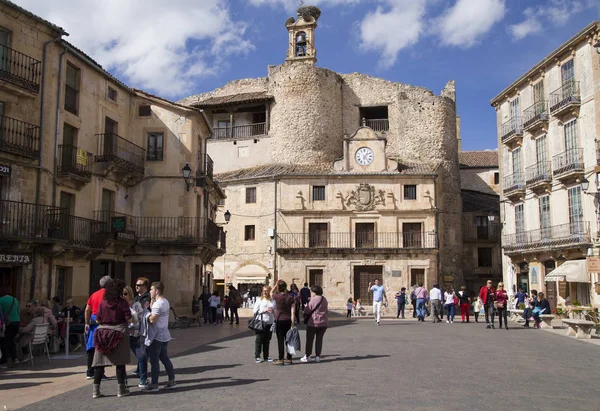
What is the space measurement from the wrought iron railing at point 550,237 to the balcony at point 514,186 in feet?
7.08

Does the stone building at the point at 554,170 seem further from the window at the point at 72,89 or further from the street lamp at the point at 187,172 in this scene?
the window at the point at 72,89

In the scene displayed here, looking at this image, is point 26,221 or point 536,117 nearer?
point 26,221

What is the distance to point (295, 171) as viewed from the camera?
1629 inches

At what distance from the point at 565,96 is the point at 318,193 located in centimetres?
1590

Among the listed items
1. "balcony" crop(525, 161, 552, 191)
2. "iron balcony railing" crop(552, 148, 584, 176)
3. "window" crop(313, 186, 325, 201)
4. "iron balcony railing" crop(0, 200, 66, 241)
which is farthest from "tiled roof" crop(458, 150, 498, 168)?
"iron balcony railing" crop(0, 200, 66, 241)

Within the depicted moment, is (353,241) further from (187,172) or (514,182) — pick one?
(187,172)

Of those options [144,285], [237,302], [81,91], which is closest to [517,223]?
[237,302]

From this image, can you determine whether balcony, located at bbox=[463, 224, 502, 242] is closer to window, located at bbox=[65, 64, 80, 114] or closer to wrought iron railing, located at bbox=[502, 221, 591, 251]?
wrought iron railing, located at bbox=[502, 221, 591, 251]

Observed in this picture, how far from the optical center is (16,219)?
18469mm

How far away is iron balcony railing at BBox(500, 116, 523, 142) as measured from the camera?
1416 inches

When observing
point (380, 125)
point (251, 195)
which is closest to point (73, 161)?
point (251, 195)

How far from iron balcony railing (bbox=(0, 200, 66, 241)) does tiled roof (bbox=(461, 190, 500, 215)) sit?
36.2 metres

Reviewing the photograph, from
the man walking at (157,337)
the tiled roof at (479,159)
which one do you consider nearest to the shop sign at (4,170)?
the man walking at (157,337)

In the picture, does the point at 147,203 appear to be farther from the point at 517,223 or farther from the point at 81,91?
the point at 517,223
